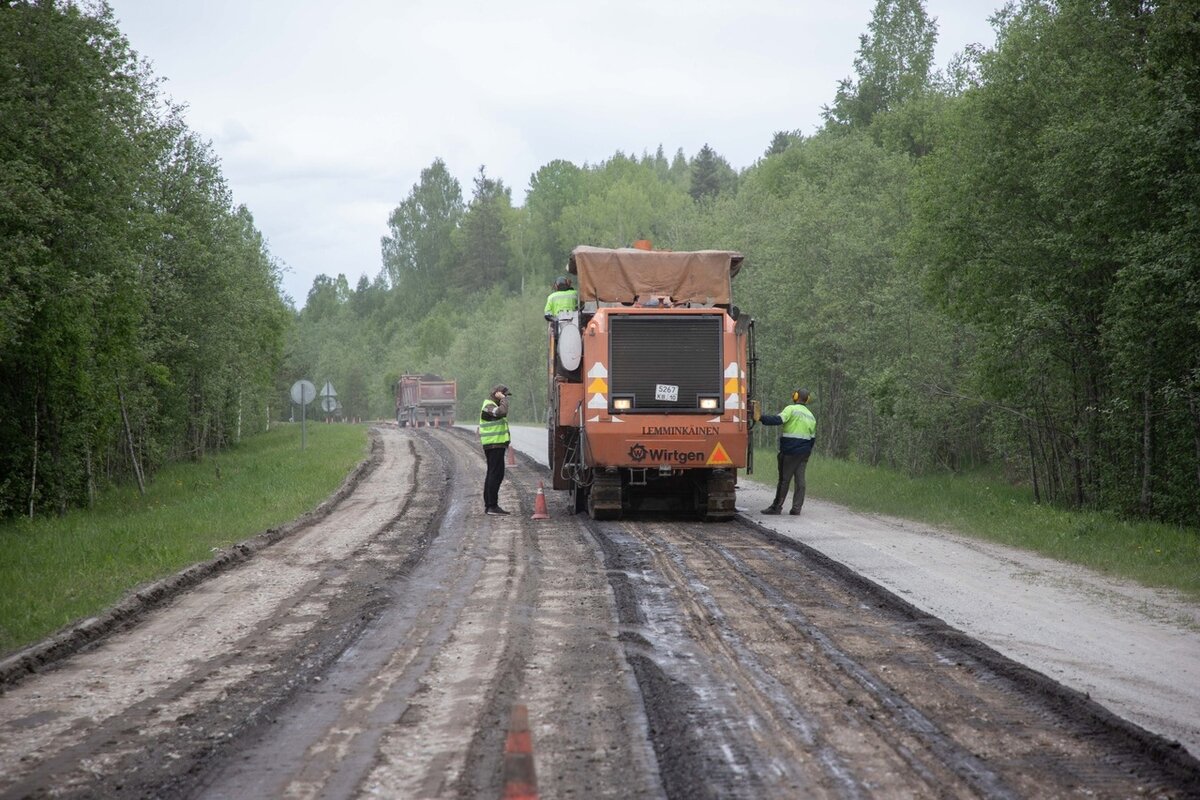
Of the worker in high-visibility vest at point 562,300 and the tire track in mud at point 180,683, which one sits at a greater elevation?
the worker in high-visibility vest at point 562,300

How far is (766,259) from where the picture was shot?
1556 inches

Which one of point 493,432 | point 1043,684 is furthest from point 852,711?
point 493,432

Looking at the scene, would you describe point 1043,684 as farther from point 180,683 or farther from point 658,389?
point 658,389

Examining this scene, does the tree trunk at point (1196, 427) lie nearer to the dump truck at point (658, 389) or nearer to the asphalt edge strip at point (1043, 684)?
the dump truck at point (658, 389)

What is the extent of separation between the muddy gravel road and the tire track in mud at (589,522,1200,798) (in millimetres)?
20

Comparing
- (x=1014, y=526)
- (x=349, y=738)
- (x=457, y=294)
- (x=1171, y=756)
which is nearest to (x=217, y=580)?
(x=349, y=738)

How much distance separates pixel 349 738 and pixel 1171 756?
155 inches

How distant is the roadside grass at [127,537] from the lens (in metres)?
9.61

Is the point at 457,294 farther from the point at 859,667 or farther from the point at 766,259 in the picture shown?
the point at 859,667

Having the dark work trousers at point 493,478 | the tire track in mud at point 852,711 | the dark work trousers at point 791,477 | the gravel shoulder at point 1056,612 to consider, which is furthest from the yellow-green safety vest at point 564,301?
the tire track in mud at point 852,711

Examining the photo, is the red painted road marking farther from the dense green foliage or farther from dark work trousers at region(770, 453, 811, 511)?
the dense green foliage

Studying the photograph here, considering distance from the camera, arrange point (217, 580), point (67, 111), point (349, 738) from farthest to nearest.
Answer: point (67, 111)
point (217, 580)
point (349, 738)

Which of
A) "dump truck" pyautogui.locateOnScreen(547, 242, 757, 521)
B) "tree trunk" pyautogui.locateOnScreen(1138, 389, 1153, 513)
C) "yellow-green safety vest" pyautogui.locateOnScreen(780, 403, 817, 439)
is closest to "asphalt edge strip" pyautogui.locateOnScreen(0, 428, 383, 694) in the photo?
"dump truck" pyautogui.locateOnScreen(547, 242, 757, 521)

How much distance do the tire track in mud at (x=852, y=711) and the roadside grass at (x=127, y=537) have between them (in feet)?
15.0
